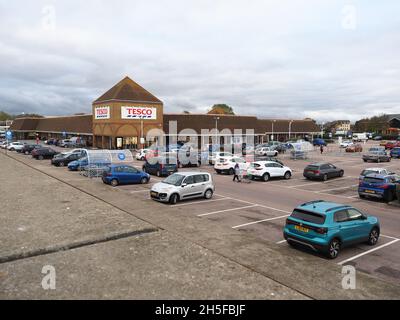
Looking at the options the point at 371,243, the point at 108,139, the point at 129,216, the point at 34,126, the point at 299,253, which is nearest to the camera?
the point at 299,253

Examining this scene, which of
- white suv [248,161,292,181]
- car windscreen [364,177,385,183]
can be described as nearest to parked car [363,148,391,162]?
white suv [248,161,292,181]

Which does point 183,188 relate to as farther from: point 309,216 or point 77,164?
point 77,164

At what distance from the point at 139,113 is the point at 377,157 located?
118 ft

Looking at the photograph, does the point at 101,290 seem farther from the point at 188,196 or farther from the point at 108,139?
the point at 108,139

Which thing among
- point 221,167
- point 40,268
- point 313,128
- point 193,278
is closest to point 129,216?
point 40,268

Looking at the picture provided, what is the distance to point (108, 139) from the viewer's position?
58.0 metres

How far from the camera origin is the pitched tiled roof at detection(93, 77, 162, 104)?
5631cm

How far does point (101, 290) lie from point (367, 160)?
138ft

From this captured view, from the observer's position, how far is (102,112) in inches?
2302

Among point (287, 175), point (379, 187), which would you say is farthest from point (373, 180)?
point (287, 175)

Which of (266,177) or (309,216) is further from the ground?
(309,216)

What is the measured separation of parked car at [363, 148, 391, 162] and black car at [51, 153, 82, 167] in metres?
33.6

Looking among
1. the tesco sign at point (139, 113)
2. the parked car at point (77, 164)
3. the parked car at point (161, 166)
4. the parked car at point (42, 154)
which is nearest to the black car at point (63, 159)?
the parked car at point (77, 164)

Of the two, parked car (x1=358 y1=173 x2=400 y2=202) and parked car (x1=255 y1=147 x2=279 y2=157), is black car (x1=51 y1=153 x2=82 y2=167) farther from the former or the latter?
parked car (x1=358 y1=173 x2=400 y2=202)
